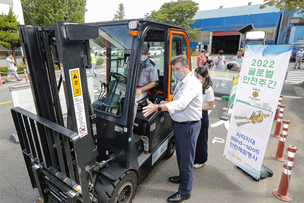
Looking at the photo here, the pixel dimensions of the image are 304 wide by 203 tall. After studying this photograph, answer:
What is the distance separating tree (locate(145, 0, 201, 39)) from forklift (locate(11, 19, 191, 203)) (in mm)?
36171

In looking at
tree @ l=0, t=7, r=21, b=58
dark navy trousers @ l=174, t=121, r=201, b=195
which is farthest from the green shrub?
tree @ l=0, t=7, r=21, b=58

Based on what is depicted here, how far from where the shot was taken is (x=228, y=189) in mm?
3043

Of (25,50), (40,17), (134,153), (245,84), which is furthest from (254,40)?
(40,17)

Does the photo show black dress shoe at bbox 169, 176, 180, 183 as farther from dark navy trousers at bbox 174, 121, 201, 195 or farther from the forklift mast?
the forklift mast

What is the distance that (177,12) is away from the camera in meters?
36.1

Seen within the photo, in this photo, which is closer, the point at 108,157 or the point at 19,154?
the point at 108,157

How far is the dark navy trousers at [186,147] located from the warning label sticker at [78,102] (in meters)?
1.31

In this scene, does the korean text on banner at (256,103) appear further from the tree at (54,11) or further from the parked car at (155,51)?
the tree at (54,11)

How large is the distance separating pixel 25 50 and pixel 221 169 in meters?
3.75

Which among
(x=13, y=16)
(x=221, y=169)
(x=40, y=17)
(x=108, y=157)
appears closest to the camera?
(x=108, y=157)

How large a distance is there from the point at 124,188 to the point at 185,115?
1307 millimetres

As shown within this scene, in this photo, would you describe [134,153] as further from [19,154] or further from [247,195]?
[19,154]

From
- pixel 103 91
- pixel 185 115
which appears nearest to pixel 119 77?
pixel 103 91

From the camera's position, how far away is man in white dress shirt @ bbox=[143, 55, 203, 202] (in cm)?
233
